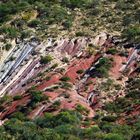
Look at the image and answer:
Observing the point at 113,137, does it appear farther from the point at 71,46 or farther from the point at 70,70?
the point at 71,46

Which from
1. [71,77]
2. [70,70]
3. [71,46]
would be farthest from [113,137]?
[71,46]

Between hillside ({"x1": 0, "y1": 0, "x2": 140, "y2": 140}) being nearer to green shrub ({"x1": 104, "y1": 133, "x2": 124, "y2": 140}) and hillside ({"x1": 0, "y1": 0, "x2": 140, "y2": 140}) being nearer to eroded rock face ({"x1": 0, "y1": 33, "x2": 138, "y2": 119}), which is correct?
A: eroded rock face ({"x1": 0, "y1": 33, "x2": 138, "y2": 119})

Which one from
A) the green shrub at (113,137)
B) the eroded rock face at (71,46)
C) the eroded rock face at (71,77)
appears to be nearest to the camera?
the green shrub at (113,137)

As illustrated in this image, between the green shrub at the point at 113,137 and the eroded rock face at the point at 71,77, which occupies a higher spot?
the green shrub at the point at 113,137

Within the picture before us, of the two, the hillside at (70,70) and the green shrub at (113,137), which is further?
the hillside at (70,70)

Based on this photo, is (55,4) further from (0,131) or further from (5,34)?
(0,131)

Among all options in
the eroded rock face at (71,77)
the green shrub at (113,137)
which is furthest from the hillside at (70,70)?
the green shrub at (113,137)

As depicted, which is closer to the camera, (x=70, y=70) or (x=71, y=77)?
(x=71, y=77)

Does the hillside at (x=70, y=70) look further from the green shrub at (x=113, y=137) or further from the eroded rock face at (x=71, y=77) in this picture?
the green shrub at (x=113, y=137)
